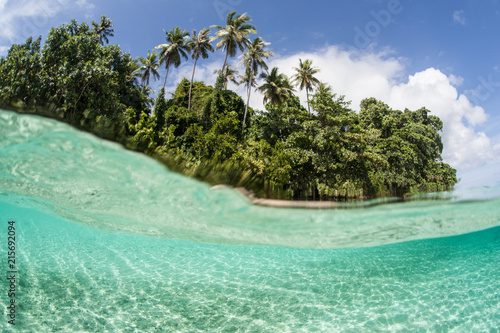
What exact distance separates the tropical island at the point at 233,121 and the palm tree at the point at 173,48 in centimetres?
12

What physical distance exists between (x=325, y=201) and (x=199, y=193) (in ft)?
15.2

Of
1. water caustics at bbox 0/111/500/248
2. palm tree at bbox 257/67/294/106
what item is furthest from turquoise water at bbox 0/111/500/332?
palm tree at bbox 257/67/294/106

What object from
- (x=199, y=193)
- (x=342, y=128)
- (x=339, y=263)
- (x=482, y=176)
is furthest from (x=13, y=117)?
(x=342, y=128)

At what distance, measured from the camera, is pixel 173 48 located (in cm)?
3194

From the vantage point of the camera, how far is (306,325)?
742 centimetres

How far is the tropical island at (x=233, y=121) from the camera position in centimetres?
659

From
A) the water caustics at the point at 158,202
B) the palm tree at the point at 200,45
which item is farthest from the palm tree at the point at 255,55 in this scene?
the water caustics at the point at 158,202

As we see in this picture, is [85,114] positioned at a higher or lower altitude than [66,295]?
higher

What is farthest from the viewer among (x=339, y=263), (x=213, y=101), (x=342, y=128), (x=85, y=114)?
(x=213, y=101)

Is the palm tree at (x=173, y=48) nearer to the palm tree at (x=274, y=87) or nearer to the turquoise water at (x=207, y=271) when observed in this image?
the palm tree at (x=274, y=87)

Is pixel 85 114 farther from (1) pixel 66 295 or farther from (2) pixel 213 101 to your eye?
(2) pixel 213 101

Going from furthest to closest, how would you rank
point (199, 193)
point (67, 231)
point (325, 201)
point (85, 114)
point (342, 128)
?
point (67, 231), point (342, 128), point (325, 201), point (199, 193), point (85, 114)

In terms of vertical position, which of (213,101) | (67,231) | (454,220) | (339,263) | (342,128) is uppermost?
(213,101)

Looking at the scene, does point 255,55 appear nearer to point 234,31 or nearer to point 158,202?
point 234,31
